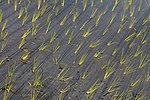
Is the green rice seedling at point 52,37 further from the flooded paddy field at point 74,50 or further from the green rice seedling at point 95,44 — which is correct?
the green rice seedling at point 95,44

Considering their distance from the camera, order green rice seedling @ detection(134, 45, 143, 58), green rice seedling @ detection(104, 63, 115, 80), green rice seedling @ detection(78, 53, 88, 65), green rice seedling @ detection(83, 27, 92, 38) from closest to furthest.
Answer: green rice seedling @ detection(104, 63, 115, 80)
green rice seedling @ detection(78, 53, 88, 65)
green rice seedling @ detection(134, 45, 143, 58)
green rice seedling @ detection(83, 27, 92, 38)

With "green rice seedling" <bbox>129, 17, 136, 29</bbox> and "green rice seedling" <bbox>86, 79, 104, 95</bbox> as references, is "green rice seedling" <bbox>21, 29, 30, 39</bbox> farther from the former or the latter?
"green rice seedling" <bbox>129, 17, 136, 29</bbox>

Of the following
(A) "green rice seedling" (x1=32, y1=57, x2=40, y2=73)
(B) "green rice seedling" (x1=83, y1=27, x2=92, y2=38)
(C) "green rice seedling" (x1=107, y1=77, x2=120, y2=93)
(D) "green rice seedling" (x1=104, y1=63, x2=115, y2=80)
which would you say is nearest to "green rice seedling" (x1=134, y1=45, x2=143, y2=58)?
(D) "green rice seedling" (x1=104, y1=63, x2=115, y2=80)

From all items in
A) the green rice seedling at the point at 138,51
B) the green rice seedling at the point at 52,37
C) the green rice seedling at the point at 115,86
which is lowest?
the green rice seedling at the point at 115,86

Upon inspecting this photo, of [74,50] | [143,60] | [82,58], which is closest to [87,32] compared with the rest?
[74,50]

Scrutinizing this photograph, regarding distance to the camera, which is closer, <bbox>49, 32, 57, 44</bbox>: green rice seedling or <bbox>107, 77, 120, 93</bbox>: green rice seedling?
<bbox>107, 77, 120, 93</bbox>: green rice seedling

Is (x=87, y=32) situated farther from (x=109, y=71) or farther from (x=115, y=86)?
(x=115, y=86)

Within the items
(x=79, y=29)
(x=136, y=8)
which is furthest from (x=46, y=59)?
(x=136, y=8)

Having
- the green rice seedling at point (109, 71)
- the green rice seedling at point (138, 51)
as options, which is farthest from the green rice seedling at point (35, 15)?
the green rice seedling at point (138, 51)
